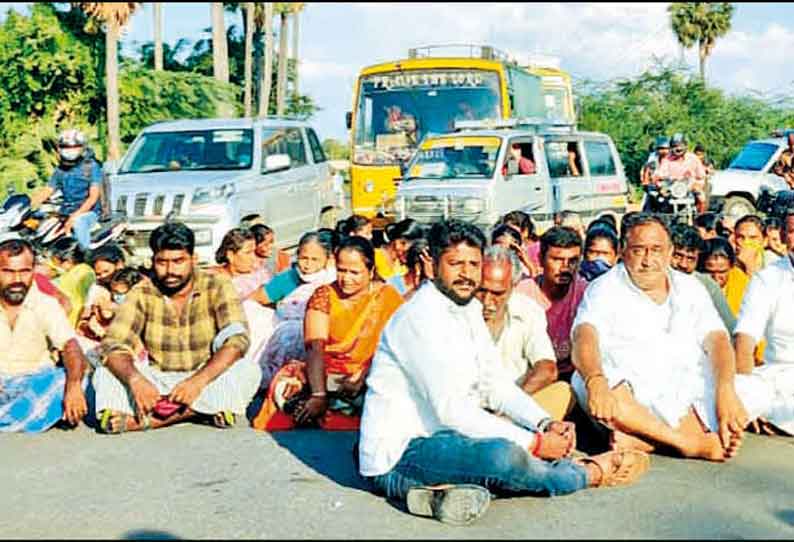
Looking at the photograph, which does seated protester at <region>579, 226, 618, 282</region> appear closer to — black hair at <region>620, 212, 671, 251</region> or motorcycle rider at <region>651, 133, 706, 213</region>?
black hair at <region>620, 212, 671, 251</region>

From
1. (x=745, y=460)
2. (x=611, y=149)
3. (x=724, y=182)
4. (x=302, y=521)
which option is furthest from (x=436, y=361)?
(x=724, y=182)

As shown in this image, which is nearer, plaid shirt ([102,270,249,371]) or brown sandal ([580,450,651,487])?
brown sandal ([580,450,651,487])

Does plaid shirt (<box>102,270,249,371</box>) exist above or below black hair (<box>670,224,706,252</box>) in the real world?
below

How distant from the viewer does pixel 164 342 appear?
735 centimetres

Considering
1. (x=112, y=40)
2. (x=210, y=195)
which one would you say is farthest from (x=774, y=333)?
(x=112, y=40)

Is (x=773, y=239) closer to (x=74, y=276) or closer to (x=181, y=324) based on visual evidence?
(x=181, y=324)

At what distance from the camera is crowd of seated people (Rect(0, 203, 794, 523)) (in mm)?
5293

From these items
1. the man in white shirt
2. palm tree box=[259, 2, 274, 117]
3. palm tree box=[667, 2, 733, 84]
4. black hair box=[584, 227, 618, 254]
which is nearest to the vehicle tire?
black hair box=[584, 227, 618, 254]

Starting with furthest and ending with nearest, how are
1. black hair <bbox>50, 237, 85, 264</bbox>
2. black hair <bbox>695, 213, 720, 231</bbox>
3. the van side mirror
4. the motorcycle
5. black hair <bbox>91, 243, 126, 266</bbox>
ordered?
the motorcycle < the van side mirror < black hair <bbox>695, 213, 720, 231</bbox> < black hair <bbox>50, 237, 85, 264</bbox> < black hair <bbox>91, 243, 126, 266</bbox>

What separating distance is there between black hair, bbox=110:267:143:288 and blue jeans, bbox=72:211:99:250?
2878 millimetres

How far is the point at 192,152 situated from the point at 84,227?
2.98m

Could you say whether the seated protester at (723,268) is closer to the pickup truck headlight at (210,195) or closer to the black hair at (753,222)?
the black hair at (753,222)

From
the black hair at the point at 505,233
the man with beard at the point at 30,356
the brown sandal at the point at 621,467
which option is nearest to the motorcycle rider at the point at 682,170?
the black hair at the point at 505,233

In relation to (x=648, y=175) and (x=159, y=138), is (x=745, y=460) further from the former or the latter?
(x=648, y=175)
